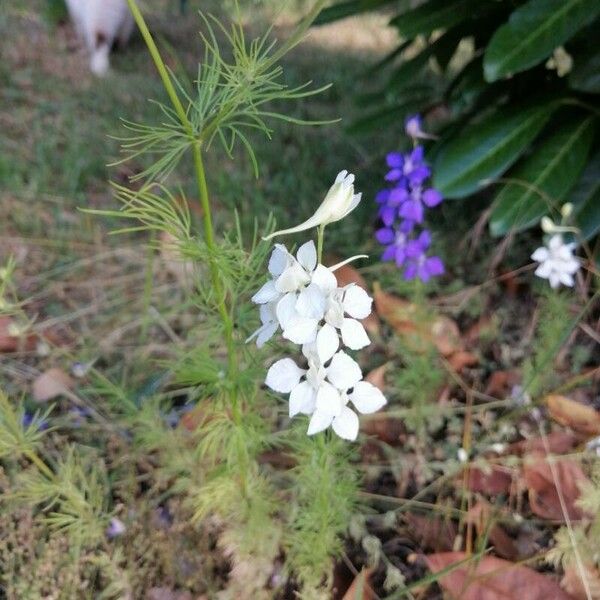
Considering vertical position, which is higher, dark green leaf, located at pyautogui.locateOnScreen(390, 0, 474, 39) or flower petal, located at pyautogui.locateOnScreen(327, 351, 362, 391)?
dark green leaf, located at pyautogui.locateOnScreen(390, 0, 474, 39)

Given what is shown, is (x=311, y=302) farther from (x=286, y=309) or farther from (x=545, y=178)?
(x=545, y=178)

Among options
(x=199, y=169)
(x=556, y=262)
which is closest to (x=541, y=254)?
(x=556, y=262)

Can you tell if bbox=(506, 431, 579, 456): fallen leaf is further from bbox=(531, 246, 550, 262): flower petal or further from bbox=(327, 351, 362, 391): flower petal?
bbox=(327, 351, 362, 391): flower petal

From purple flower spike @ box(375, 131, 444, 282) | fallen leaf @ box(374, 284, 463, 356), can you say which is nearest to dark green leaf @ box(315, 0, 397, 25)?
purple flower spike @ box(375, 131, 444, 282)

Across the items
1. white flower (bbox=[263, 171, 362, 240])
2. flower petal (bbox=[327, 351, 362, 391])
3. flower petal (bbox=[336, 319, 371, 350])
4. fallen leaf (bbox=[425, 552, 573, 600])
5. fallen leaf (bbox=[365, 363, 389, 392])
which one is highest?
white flower (bbox=[263, 171, 362, 240])

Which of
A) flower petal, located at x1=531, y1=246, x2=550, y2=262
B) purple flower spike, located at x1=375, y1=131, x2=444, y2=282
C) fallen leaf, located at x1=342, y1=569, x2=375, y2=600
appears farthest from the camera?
purple flower spike, located at x1=375, y1=131, x2=444, y2=282

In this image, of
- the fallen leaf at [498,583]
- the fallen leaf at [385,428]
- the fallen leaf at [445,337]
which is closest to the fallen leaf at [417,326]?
the fallen leaf at [445,337]
